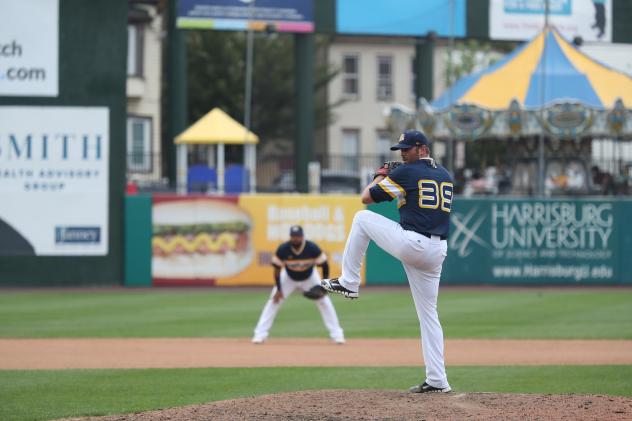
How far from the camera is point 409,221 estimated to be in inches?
364

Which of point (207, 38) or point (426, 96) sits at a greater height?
point (207, 38)

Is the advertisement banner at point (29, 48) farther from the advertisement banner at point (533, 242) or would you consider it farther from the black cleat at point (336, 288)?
the black cleat at point (336, 288)

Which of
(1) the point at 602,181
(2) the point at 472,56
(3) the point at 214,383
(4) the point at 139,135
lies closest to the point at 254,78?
(4) the point at 139,135

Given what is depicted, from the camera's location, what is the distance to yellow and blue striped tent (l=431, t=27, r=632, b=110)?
3003cm

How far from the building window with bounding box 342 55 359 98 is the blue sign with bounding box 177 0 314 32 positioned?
20.8 metres

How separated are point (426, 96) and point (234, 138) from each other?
233 inches

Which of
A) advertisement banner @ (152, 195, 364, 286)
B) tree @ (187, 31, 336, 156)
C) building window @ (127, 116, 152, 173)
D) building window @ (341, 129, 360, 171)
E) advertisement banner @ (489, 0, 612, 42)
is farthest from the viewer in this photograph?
building window @ (341, 129, 360, 171)

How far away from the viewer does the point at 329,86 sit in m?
51.1

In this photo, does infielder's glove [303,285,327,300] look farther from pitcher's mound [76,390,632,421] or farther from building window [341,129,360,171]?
building window [341,129,360,171]

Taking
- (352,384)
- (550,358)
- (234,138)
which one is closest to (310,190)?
(234,138)

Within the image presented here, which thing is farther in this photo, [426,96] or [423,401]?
[426,96]

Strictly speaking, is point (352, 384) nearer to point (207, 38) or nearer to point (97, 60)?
point (97, 60)

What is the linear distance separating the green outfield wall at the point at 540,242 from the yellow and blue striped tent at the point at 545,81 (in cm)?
393

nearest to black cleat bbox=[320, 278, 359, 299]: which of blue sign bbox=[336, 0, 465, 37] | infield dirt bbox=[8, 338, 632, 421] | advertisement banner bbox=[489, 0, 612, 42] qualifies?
infield dirt bbox=[8, 338, 632, 421]
